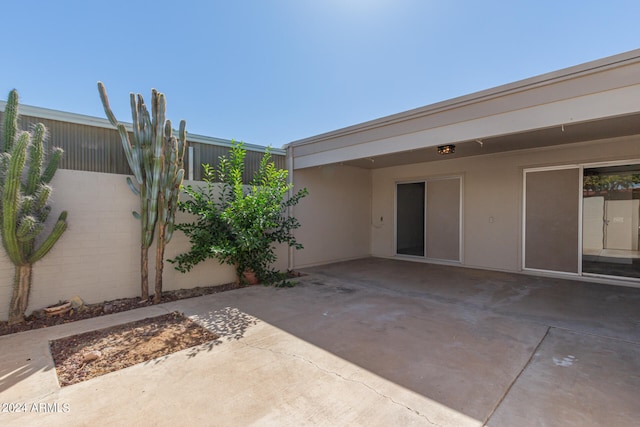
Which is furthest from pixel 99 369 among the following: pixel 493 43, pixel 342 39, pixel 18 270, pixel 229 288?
pixel 493 43

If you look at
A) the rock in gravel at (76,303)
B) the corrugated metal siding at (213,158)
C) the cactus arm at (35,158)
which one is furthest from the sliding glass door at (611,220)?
the cactus arm at (35,158)

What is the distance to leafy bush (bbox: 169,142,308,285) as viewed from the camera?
17.1 feet

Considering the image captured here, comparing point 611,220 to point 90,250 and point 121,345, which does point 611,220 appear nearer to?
point 121,345

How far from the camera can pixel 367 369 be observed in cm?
268

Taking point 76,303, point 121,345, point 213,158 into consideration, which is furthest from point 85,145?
point 121,345

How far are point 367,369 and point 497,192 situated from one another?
611 centimetres

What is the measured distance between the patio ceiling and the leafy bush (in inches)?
92.6

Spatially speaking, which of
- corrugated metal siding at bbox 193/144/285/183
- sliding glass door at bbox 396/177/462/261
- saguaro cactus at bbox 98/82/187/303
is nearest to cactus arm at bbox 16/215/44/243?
saguaro cactus at bbox 98/82/187/303

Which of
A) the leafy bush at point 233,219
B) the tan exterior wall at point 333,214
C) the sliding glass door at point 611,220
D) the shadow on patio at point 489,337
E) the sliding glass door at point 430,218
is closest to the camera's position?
the shadow on patio at point 489,337

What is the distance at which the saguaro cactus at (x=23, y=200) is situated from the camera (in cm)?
348

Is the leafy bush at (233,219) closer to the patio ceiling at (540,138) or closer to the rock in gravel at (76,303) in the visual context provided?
the rock in gravel at (76,303)

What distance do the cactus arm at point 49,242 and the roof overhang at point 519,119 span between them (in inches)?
182

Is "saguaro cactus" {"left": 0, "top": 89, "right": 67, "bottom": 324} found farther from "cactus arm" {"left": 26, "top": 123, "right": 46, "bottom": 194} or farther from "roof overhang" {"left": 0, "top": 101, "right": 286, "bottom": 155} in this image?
"roof overhang" {"left": 0, "top": 101, "right": 286, "bottom": 155}

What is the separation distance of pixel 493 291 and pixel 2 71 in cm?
826
